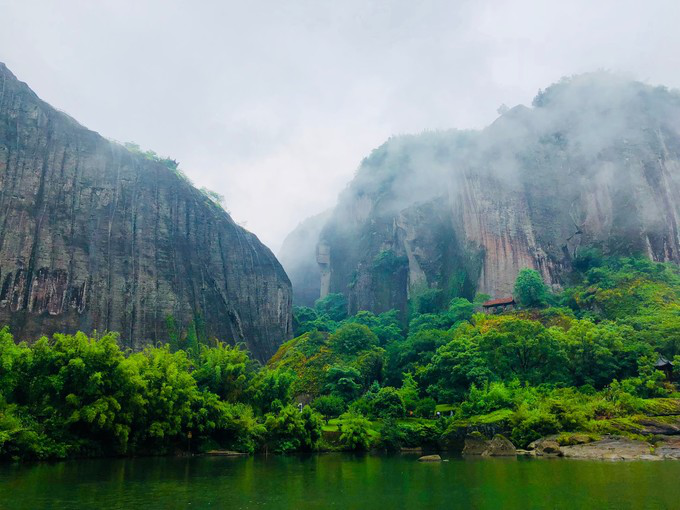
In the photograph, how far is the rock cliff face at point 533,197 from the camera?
6078 cm

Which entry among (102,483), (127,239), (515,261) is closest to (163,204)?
(127,239)

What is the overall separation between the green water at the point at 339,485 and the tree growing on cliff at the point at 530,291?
102 feet

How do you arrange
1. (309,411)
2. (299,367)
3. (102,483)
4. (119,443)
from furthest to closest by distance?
1. (299,367)
2. (309,411)
3. (119,443)
4. (102,483)

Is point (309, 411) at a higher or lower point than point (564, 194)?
lower

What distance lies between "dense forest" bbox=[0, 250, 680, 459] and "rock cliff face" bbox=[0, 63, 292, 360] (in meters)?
14.7

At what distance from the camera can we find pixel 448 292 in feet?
209

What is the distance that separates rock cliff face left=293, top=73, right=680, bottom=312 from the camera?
60.8 m

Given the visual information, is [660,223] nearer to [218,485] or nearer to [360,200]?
[360,200]

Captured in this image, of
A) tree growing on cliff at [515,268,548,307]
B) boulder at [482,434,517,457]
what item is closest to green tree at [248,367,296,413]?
boulder at [482,434,517,457]

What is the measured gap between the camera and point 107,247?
51031 millimetres

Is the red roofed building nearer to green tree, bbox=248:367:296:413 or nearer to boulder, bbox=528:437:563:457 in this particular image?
boulder, bbox=528:437:563:457

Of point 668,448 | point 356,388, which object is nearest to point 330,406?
point 356,388

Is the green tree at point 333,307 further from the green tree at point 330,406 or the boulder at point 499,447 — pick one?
the boulder at point 499,447

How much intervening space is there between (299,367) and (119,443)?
2034 cm
